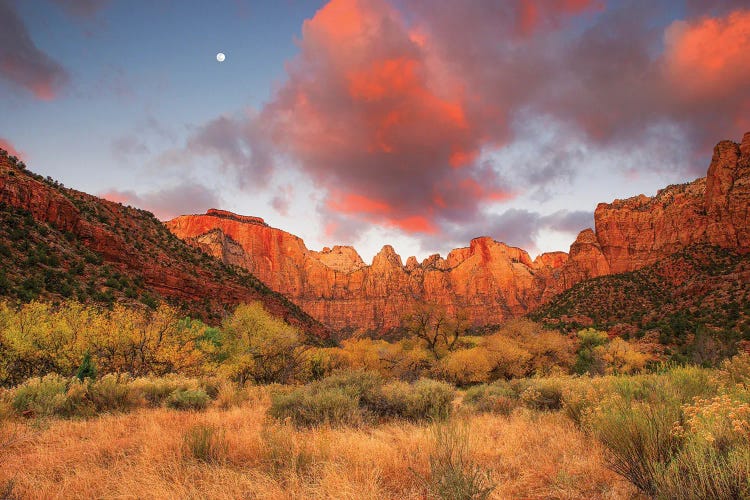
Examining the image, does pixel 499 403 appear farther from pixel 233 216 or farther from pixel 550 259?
pixel 550 259

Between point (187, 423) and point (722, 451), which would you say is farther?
point (187, 423)

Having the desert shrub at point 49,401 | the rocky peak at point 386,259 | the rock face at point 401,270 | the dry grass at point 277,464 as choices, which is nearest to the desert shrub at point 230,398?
the desert shrub at point 49,401

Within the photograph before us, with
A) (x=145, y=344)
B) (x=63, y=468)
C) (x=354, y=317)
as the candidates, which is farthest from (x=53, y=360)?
(x=354, y=317)

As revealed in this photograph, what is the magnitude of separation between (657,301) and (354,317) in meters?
106

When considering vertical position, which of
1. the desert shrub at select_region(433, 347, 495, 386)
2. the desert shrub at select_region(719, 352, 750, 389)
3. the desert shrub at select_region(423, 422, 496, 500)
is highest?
the desert shrub at select_region(719, 352, 750, 389)

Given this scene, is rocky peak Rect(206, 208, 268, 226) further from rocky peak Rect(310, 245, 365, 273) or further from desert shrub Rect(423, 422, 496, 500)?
desert shrub Rect(423, 422, 496, 500)

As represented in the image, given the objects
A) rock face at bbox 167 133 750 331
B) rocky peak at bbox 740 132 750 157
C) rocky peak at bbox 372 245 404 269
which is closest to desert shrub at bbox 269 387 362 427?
rocky peak at bbox 740 132 750 157

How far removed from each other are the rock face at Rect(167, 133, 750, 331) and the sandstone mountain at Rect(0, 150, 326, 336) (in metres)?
52.8

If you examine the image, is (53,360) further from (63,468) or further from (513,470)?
(513,470)

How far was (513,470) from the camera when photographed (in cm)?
507

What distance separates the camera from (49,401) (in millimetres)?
9188

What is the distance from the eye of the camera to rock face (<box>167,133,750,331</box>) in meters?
100

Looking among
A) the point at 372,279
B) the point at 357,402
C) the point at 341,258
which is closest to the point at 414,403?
the point at 357,402

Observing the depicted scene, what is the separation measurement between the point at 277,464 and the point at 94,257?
45398 mm
